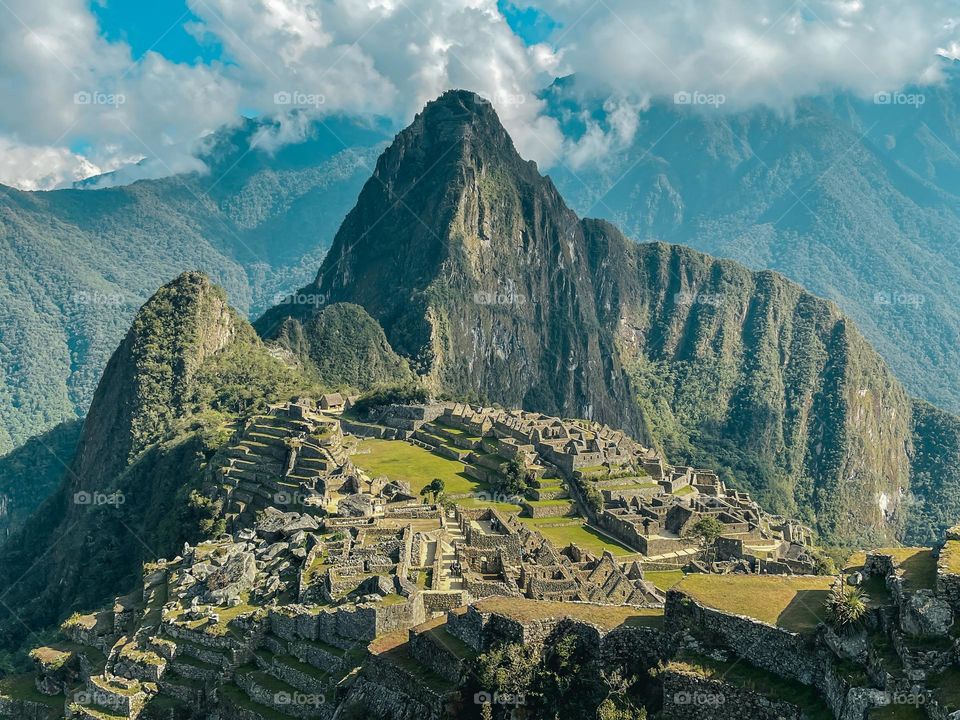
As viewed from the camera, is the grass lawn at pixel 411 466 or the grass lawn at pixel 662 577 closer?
the grass lawn at pixel 662 577

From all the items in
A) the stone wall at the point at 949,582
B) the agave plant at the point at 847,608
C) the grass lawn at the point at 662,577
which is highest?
the grass lawn at the point at 662,577

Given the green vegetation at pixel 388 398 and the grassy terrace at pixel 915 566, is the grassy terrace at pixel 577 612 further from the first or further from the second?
the green vegetation at pixel 388 398

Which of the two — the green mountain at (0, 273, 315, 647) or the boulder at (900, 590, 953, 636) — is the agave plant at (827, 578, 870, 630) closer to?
the boulder at (900, 590, 953, 636)

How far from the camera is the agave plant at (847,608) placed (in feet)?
69.8

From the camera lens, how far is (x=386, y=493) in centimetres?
6669

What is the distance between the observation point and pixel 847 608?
21.4 meters

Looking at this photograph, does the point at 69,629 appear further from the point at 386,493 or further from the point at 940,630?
the point at 940,630

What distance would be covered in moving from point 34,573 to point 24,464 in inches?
3249

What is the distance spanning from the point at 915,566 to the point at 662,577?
35.6 metres

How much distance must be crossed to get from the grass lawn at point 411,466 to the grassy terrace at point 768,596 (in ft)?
160

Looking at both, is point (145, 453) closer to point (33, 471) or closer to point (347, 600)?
point (33, 471)

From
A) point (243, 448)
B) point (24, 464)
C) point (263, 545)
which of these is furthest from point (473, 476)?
point (24, 464)

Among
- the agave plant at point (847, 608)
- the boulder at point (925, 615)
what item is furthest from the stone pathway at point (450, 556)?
the boulder at point (925, 615)

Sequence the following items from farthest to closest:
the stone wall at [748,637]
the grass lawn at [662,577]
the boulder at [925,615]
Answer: the grass lawn at [662,577] → the stone wall at [748,637] → the boulder at [925,615]
